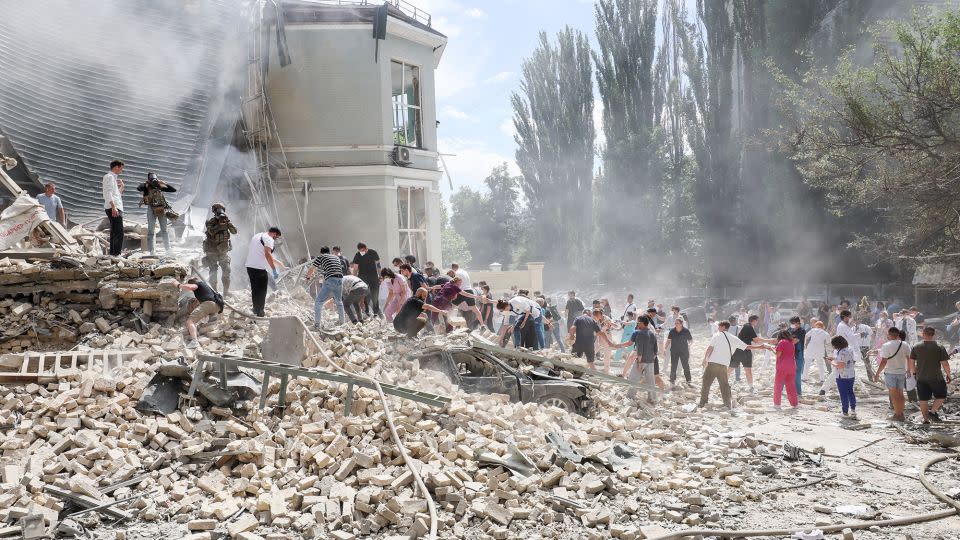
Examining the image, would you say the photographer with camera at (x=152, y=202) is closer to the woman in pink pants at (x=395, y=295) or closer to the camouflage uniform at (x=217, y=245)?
the camouflage uniform at (x=217, y=245)

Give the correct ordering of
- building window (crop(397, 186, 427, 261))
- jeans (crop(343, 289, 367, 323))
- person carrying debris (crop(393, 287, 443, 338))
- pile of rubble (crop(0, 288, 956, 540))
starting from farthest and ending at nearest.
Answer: building window (crop(397, 186, 427, 261)) < jeans (crop(343, 289, 367, 323)) < person carrying debris (crop(393, 287, 443, 338)) < pile of rubble (crop(0, 288, 956, 540))

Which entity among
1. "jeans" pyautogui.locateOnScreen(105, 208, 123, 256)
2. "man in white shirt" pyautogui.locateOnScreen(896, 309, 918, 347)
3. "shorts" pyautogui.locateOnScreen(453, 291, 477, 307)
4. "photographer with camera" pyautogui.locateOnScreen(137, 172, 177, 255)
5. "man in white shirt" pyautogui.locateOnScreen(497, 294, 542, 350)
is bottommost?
"man in white shirt" pyautogui.locateOnScreen(896, 309, 918, 347)

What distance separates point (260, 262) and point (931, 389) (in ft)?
33.3

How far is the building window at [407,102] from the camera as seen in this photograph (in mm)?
20406

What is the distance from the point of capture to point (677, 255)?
3797 centimetres

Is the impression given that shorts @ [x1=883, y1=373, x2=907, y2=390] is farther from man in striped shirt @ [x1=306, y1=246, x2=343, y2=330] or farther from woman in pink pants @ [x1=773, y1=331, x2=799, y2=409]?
man in striped shirt @ [x1=306, y1=246, x2=343, y2=330]

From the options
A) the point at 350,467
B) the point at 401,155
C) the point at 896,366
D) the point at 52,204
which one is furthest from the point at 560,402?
the point at 401,155

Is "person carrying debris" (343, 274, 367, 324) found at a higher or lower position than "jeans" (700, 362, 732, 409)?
higher

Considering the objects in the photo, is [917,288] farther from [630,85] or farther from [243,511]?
[243,511]

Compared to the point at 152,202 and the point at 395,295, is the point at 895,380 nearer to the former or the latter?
the point at 395,295

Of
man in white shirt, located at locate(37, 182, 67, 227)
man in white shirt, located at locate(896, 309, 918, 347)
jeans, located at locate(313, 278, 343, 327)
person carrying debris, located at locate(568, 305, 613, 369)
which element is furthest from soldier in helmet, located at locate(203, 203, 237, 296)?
man in white shirt, located at locate(896, 309, 918, 347)

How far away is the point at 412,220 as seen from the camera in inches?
832

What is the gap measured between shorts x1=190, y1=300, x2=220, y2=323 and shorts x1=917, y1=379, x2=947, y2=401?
10.4 metres

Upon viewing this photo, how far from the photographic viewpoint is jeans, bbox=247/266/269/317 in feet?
35.5
